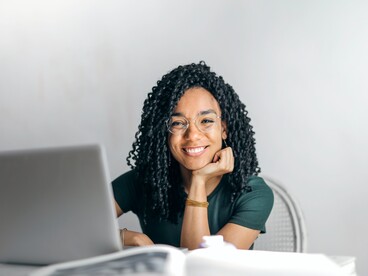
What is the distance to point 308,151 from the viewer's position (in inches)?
106

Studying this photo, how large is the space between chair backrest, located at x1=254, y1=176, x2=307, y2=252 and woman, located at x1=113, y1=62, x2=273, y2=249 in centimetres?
13

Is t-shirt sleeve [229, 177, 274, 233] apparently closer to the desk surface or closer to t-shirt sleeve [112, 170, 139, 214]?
t-shirt sleeve [112, 170, 139, 214]

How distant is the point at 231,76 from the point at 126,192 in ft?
3.04

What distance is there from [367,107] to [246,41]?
1.94ft

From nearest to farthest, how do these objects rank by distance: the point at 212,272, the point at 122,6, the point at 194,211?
the point at 212,272
the point at 194,211
the point at 122,6

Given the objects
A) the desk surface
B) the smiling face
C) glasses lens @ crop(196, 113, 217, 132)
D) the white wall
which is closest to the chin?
the smiling face

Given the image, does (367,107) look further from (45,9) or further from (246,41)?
(45,9)

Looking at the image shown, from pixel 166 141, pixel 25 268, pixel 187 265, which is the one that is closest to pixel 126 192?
pixel 166 141

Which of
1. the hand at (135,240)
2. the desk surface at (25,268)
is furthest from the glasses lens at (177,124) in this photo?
the desk surface at (25,268)

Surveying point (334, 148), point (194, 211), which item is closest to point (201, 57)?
point (334, 148)

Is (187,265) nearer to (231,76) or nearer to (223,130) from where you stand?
(223,130)

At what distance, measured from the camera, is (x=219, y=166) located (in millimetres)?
1962

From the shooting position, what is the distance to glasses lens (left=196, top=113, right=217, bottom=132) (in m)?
1.97

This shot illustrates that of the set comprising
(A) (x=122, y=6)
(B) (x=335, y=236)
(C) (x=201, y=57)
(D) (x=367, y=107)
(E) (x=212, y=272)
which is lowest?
(B) (x=335, y=236)
